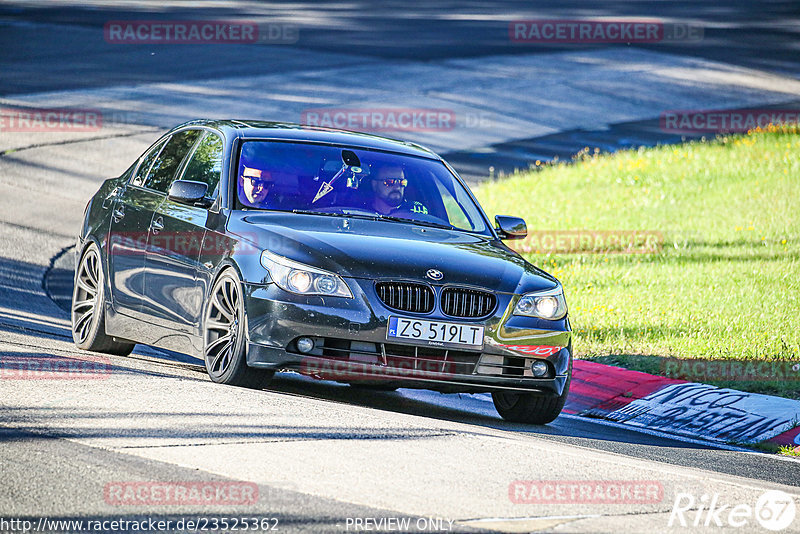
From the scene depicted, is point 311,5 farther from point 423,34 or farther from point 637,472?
point 637,472

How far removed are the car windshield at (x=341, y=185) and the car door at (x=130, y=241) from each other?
917 mm

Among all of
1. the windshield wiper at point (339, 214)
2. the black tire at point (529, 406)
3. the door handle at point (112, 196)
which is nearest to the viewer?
the black tire at point (529, 406)

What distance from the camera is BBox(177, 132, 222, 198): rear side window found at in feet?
28.2

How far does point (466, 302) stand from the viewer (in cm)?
761

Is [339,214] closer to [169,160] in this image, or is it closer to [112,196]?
[169,160]

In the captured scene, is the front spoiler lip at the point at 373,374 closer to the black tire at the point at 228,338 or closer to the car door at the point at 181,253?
the black tire at the point at 228,338

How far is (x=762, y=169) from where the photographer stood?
21.0 metres

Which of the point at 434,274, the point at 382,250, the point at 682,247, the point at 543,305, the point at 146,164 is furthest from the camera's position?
the point at 682,247

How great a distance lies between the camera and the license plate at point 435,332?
7414 millimetres

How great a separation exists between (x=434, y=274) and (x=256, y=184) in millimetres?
1550

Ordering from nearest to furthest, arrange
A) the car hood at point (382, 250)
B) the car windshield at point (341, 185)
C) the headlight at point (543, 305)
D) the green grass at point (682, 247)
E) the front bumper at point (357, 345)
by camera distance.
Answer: the front bumper at point (357, 345) → the car hood at point (382, 250) → the headlight at point (543, 305) → the car windshield at point (341, 185) → the green grass at point (682, 247)

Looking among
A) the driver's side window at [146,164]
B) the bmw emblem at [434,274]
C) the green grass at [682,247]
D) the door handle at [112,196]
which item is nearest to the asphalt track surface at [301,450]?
the bmw emblem at [434,274]

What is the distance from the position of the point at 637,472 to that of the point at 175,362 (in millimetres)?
4564

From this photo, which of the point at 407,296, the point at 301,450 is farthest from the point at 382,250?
the point at 301,450
